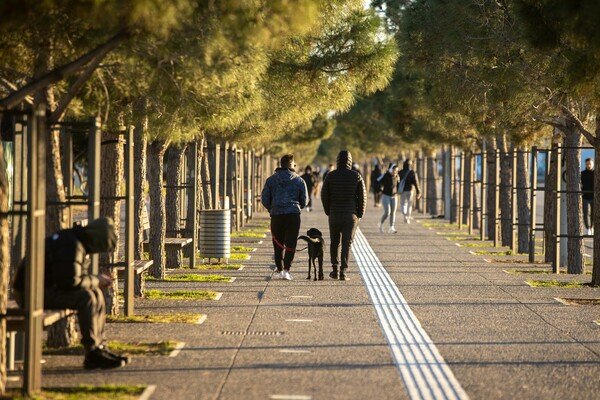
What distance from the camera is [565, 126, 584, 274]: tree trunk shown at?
20031 mm

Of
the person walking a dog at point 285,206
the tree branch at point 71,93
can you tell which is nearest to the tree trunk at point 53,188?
the tree branch at point 71,93

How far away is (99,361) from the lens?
9641mm

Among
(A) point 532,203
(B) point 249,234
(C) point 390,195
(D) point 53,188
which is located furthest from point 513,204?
(D) point 53,188

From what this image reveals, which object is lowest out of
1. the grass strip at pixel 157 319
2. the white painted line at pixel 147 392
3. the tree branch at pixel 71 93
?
the white painted line at pixel 147 392

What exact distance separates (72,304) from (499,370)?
338 centimetres

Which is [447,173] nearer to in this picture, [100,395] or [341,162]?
[341,162]

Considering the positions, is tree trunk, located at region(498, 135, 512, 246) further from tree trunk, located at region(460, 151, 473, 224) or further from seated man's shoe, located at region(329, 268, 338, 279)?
seated man's shoe, located at region(329, 268, 338, 279)

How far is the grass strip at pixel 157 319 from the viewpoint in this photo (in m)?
12.9

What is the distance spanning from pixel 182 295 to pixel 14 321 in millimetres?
6837

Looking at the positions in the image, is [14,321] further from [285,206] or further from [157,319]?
[285,206]

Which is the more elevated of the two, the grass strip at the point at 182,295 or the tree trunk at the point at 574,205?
the tree trunk at the point at 574,205

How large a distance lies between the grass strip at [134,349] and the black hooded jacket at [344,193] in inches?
300

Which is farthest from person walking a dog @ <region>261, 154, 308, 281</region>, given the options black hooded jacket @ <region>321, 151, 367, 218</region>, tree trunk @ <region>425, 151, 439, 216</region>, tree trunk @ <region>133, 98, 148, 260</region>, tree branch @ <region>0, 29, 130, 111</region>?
tree trunk @ <region>425, 151, 439, 216</region>

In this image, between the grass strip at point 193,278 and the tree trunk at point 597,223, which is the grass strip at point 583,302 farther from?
the grass strip at point 193,278
